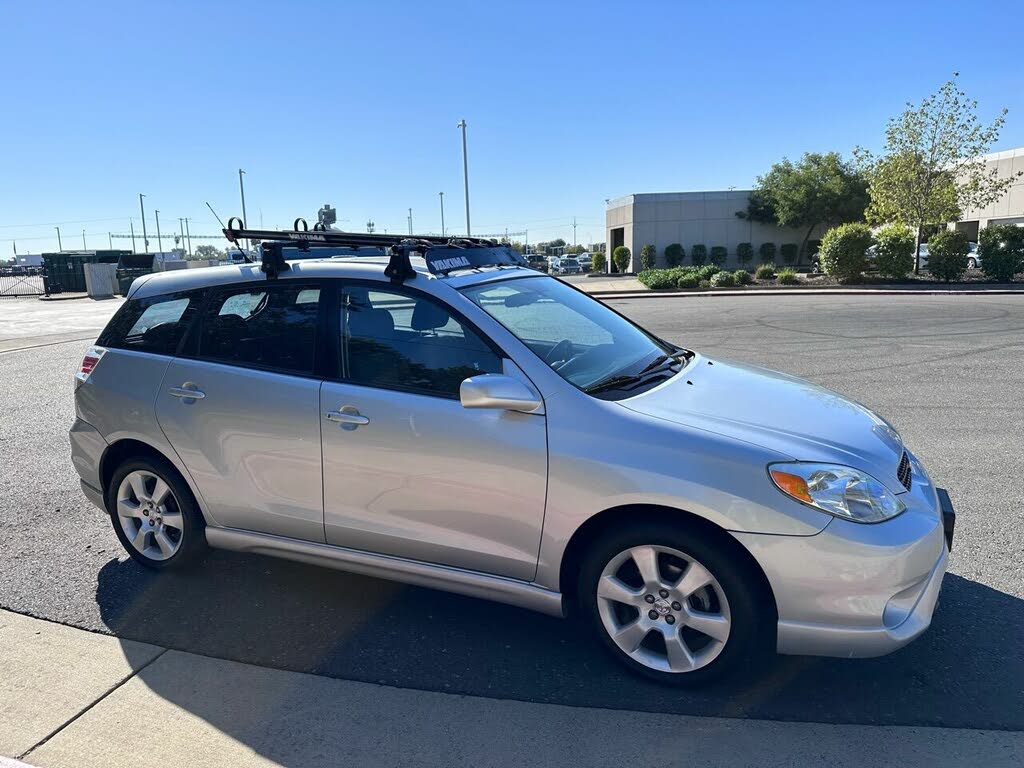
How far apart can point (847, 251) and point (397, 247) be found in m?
26.6

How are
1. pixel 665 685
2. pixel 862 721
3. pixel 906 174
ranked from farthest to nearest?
1. pixel 906 174
2. pixel 665 685
3. pixel 862 721

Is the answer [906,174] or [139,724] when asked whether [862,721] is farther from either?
[906,174]

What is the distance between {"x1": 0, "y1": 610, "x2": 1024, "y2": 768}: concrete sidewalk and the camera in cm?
267

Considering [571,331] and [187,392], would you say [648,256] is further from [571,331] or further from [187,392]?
[187,392]

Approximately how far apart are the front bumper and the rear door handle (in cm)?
269

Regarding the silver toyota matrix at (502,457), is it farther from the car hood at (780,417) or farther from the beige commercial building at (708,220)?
the beige commercial building at (708,220)

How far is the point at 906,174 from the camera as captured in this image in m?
29.6

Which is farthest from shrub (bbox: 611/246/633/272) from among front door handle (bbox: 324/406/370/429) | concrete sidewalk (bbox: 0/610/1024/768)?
concrete sidewalk (bbox: 0/610/1024/768)

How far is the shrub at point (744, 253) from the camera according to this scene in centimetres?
4609

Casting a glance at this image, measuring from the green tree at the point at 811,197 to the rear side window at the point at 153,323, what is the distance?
45793 millimetres

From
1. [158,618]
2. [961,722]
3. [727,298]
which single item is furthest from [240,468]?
[727,298]

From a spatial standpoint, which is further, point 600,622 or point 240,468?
point 240,468

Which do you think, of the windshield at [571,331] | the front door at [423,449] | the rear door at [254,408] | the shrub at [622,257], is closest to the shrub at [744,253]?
the shrub at [622,257]

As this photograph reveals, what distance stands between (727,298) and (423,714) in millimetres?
23179
